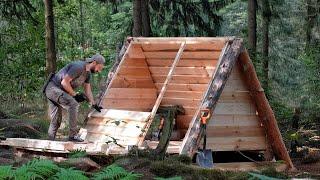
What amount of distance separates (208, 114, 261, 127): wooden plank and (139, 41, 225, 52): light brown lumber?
4.05 ft

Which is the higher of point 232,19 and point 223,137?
point 223,137

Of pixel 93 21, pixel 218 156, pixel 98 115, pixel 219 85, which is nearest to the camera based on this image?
pixel 219 85

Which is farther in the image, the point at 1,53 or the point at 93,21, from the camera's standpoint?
the point at 93,21

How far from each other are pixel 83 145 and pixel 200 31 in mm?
10789

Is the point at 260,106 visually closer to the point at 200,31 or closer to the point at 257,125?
the point at 257,125

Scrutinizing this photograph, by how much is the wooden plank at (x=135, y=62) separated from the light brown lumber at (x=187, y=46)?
0.25m

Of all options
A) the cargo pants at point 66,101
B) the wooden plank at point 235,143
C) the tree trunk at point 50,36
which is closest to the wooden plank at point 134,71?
the cargo pants at point 66,101

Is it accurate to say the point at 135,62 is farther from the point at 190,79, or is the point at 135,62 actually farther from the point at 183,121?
the point at 183,121

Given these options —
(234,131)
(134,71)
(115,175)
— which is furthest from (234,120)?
(115,175)

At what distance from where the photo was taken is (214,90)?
844 cm

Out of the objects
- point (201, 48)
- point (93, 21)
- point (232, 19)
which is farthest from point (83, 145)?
point (93, 21)

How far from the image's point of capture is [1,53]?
1606 centimetres

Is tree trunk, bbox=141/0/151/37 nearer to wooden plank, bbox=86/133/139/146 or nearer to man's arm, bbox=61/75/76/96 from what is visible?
wooden plank, bbox=86/133/139/146

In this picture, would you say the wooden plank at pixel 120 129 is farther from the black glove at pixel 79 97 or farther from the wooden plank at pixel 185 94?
the wooden plank at pixel 185 94
